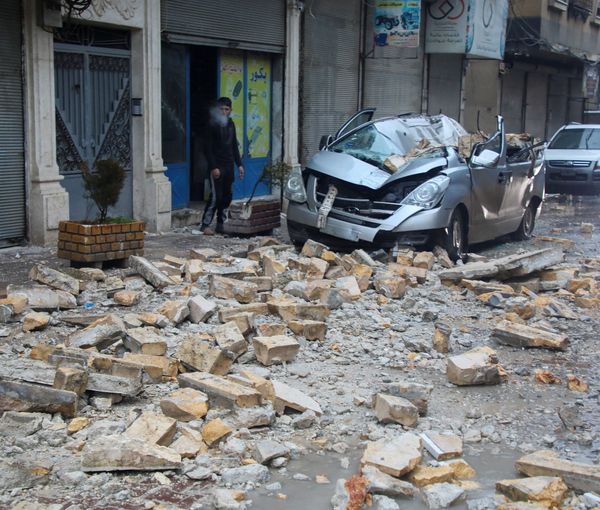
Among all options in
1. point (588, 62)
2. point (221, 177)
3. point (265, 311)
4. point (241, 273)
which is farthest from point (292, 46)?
point (588, 62)

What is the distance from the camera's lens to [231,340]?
6.73 meters

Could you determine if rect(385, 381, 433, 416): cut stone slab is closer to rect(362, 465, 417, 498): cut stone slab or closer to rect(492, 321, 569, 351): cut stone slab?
rect(362, 465, 417, 498): cut stone slab

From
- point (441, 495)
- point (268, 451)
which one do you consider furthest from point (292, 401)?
point (441, 495)

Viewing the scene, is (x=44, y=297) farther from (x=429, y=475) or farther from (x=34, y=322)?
(x=429, y=475)

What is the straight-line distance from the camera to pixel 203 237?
42.7ft

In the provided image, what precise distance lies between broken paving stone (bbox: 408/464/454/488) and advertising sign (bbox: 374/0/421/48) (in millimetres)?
15008

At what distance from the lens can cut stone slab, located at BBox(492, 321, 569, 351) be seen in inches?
297

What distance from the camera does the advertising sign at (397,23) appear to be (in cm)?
1886

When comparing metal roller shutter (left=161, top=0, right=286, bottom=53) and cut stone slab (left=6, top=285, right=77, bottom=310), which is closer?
cut stone slab (left=6, top=285, right=77, bottom=310)

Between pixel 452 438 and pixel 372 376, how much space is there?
4.83ft

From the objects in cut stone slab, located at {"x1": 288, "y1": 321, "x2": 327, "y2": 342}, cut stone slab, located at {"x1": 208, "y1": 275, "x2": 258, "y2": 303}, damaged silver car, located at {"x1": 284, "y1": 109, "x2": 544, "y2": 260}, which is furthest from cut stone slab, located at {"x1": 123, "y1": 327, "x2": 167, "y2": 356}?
damaged silver car, located at {"x1": 284, "y1": 109, "x2": 544, "y2": 260}

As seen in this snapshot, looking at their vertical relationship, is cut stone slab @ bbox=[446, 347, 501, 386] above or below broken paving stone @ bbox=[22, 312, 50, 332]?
below

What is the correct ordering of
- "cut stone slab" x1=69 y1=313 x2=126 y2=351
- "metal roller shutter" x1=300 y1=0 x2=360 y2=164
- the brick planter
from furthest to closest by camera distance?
"metal roller shutter" x1=300 y1=0 x2=360 y2=164
the brick planter
"cut stone slab" x1=69 y1=313 x2=126 y2=351

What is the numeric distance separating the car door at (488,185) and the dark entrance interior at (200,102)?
516cm
